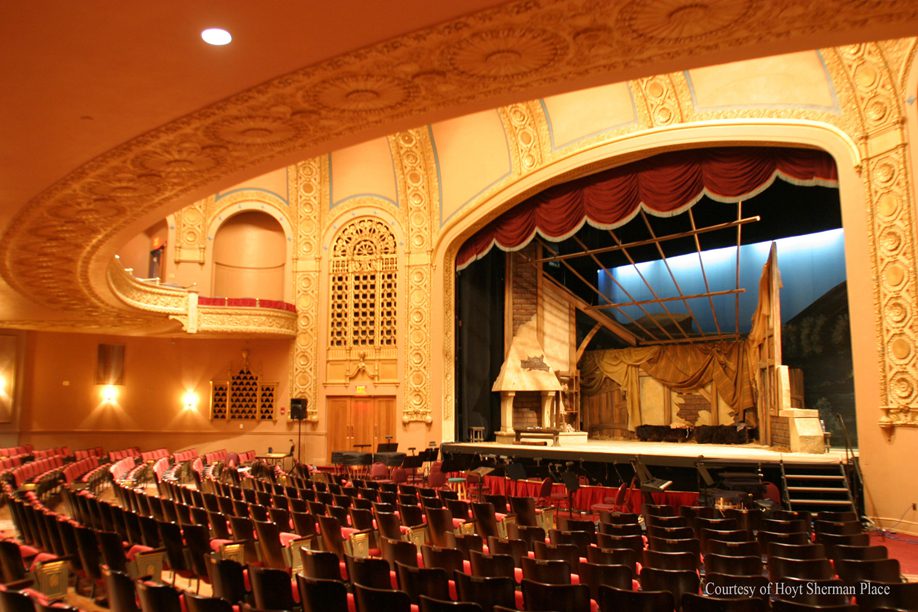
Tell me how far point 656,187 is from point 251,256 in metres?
12.5

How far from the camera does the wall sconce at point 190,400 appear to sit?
2109 centimetres

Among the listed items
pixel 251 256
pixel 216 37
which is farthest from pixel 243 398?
pixel 216 37

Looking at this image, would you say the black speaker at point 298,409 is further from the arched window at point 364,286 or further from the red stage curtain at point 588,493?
the red stage curtain at point 588,493

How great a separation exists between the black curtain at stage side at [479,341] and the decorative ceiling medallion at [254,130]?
13.1 m

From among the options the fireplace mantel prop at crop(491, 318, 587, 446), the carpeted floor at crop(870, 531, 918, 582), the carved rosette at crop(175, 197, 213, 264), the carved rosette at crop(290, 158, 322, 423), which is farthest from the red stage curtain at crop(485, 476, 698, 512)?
the carved rosette at crop(175, 197, 213, 264)

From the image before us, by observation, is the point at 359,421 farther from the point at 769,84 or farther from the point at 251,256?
the point at 769,84

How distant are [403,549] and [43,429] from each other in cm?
1843

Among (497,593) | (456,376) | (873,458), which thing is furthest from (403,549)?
(456,376)

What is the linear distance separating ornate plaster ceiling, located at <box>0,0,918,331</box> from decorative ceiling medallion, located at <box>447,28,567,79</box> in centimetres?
2

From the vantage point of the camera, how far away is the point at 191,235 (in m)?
20.9

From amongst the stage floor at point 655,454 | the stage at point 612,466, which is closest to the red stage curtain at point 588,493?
the stage at point 612,466

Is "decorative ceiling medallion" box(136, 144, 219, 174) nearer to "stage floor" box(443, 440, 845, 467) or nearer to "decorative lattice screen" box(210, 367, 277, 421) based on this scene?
"stage floor" box(443, 440, 845, 467)

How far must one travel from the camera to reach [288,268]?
20.9 meters

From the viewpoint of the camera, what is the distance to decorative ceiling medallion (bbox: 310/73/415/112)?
18.3 feet
